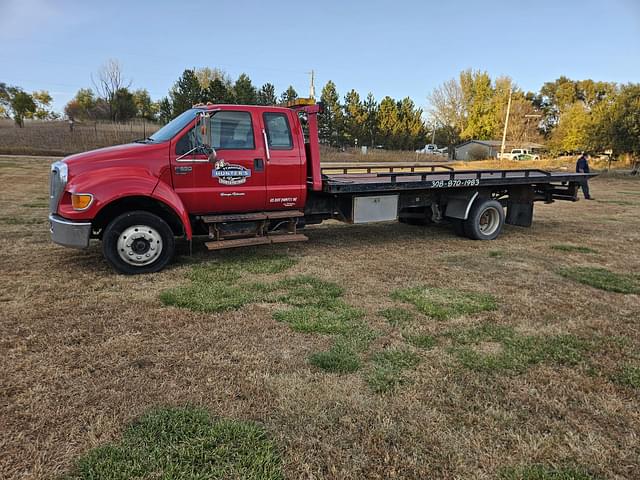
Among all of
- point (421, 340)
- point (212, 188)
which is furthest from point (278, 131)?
point (421, 340)

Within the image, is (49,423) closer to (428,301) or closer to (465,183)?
(428,301)

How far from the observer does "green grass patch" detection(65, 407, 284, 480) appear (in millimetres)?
2205

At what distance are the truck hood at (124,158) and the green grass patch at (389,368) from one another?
3745 mm

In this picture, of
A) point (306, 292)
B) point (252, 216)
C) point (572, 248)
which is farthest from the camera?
point (572, 248)

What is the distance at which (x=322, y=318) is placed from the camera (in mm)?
4172

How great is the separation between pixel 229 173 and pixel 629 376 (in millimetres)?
4806

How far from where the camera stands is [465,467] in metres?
2.30

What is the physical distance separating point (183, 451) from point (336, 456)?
84 centimetres

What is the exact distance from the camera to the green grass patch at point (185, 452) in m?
2.21

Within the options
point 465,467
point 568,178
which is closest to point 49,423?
point 465,467

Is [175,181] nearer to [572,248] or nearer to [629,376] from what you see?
[629,376]

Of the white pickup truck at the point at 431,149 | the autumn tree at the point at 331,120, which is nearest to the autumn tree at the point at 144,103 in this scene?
the autumn tree at the point at 331,120

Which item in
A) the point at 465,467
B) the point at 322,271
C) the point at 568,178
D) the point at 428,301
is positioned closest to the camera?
the point at 465,467

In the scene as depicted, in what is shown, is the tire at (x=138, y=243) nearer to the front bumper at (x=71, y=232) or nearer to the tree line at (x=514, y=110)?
the front bumper at (x=71, y=232)
